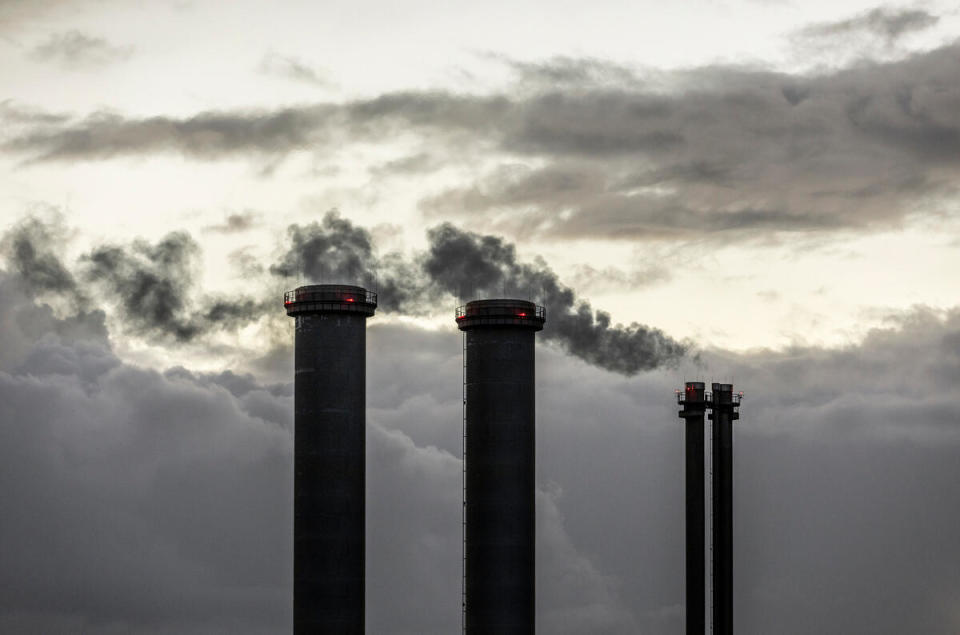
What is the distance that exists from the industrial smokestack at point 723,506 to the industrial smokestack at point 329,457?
37399 mm

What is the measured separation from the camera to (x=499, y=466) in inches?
3691

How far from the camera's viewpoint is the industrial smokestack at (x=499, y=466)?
303 ft

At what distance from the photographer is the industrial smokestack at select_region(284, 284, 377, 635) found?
87.2 metres

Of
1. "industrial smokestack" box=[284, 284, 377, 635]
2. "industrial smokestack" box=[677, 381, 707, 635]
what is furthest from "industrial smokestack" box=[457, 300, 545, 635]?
"industrial smokestack" box=[677, 381, 707, 635]

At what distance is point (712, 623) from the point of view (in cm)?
11494

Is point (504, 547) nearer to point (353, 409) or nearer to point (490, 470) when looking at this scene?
point (490, 470)

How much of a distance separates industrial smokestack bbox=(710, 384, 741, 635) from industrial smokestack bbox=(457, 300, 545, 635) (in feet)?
86.5

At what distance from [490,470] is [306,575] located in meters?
14.1

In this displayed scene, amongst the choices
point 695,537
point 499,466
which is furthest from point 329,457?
point 695,537

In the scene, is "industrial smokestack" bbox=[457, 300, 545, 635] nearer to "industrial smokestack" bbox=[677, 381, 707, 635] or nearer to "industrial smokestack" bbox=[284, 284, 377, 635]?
"industrial smokestack" bbox=[284, 284, 377, 635]

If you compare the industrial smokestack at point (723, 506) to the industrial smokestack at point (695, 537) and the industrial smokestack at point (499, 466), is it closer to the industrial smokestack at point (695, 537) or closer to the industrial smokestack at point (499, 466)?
the industrial smokestack at point (695, 537)

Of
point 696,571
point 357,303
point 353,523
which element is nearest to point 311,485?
point 353,523

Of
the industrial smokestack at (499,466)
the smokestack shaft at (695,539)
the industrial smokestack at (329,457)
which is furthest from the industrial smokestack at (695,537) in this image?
the industrial smokestack at (329,457)

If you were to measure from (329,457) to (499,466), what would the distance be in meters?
11.8
